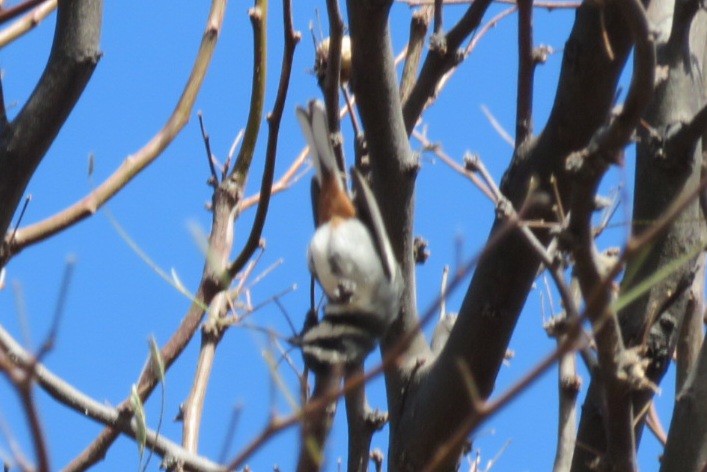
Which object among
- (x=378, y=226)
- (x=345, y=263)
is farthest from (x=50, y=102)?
(x=345, y=263)

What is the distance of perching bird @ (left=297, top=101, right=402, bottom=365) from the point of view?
2504mm

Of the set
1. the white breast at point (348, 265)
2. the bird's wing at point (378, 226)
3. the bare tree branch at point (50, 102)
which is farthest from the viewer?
the white breast at point (348, 265)

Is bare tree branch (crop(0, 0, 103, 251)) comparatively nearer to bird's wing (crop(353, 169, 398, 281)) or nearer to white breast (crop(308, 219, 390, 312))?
bird's wing (crop(353, 169, 398, 281))

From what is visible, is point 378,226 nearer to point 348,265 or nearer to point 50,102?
point 348,265

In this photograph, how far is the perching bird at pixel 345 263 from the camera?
8.21 feet

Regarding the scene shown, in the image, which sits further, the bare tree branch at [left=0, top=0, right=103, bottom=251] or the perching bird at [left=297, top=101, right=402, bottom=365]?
the perching bird at [left=297, top=101, right=402, bottom=365]

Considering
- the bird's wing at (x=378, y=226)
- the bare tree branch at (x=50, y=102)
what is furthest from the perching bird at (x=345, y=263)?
the bare tree branch at (x=50, y=102)

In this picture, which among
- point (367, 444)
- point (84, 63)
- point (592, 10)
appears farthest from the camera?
point (367, 444)

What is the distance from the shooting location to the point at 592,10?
6.94 ft

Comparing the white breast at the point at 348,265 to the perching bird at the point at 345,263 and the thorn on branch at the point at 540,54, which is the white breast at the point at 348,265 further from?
the thorn on branch at the point at 540,54

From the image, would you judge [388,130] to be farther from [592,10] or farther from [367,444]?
[367,444]

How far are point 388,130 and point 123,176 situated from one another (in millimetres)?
572

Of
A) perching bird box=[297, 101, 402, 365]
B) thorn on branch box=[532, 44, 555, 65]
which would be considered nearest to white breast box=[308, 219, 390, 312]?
perching bird box=[297, 101, 402, 365]

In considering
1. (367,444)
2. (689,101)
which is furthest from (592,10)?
(367,444)
